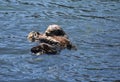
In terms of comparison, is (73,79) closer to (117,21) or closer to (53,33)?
(53,33)

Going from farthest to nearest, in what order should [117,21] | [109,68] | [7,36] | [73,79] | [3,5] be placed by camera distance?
[3,5] < [117,21] < [7,36] < [109,68] < [73,79]

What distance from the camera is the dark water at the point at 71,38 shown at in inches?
517

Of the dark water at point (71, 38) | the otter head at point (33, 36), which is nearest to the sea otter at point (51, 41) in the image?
the otter head at point (33, 36)

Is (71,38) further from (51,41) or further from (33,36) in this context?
(51,41)

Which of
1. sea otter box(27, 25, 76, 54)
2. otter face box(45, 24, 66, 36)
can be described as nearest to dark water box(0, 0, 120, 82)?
sea otter box(27, 25, 76, 54)

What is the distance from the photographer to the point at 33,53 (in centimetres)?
1431

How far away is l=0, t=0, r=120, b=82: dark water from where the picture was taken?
13141mm

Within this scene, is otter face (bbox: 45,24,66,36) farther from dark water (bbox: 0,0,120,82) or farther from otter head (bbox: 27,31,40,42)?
dark water (bbox: 0,0,120,82)

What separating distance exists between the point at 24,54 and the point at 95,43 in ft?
10.4

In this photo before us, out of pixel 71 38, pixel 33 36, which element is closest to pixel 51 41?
pixel 33 36

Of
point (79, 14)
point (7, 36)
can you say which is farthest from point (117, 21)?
point (7, 36)

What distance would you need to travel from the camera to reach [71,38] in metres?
17.2

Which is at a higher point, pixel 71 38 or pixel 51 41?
pixel 51 41

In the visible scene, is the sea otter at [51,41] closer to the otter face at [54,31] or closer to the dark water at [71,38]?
the otter face at [54,31]
